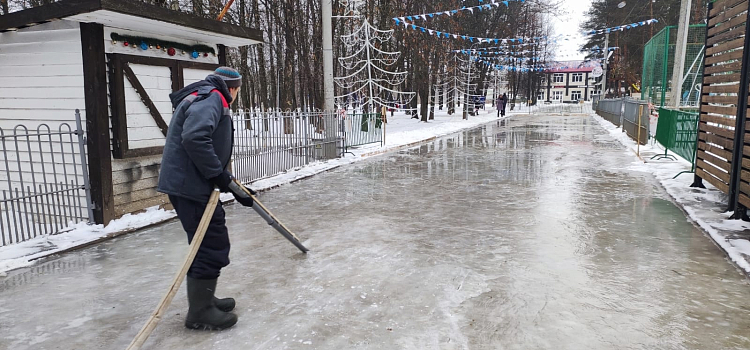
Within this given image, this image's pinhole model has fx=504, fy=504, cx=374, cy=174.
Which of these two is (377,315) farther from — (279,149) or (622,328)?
(279,149)

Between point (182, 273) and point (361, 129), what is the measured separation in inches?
511

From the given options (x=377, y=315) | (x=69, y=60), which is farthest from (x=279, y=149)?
(x=377, y=315)

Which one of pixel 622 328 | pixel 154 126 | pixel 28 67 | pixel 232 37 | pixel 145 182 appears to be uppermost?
pixel 232 37

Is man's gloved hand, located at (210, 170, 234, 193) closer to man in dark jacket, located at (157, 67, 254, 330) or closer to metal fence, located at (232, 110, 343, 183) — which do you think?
man in dark jacket, located at (157, 67, 254, 330)

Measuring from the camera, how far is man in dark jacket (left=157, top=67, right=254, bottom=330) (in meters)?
3.46

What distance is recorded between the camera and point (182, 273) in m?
3.47

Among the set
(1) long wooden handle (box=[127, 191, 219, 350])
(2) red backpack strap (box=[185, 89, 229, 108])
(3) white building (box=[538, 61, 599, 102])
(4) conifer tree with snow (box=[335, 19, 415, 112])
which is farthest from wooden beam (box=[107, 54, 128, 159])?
(3) white building (box=[538, 61, 599, 102])

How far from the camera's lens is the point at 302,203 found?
8219 millimetres

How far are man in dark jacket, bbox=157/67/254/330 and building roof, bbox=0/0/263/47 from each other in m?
2.90

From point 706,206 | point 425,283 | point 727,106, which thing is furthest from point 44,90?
point 727,106

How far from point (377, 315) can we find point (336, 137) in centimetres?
997

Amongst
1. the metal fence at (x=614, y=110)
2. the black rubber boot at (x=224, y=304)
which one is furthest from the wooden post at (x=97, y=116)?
the metal fence at (x=614, y=110)

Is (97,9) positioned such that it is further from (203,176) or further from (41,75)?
(203,176)

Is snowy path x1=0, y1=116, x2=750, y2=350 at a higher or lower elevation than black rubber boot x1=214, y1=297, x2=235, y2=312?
lower
